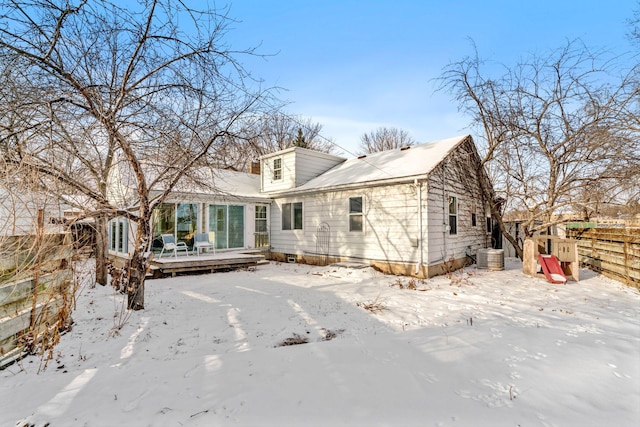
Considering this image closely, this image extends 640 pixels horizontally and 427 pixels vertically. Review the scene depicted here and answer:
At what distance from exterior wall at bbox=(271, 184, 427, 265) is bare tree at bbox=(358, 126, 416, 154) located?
75.4ft

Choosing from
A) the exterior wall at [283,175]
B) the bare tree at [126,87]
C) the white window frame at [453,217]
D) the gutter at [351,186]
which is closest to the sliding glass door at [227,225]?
the gutter at [351,186]

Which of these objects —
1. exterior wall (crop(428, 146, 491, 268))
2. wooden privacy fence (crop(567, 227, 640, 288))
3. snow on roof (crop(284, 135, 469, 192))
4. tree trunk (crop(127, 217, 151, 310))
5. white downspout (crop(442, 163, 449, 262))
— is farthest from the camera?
white downspout (crop(442, 163, 449, 262))

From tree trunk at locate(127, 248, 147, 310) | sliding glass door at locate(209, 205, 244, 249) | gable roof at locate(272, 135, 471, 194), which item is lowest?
tree trunk at locate(127, 248, 147, 310)

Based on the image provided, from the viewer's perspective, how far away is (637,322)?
4691 millimetres

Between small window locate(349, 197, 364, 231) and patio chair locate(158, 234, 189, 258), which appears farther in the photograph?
small window locate(349, 197, 364, 231)

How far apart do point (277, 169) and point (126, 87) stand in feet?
29.6

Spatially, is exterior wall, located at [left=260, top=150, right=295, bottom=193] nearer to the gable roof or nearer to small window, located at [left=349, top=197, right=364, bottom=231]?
the gable roof

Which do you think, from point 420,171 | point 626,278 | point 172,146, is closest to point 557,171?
point 626,278

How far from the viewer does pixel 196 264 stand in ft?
30.0

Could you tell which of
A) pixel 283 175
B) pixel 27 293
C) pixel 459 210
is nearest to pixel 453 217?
pixel 459 210

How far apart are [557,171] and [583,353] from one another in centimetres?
926

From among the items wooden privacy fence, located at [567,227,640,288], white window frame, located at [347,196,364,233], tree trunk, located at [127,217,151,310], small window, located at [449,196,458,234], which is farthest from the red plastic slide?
tree trunk, located at [127,217,151,310]

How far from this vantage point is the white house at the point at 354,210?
877 cm

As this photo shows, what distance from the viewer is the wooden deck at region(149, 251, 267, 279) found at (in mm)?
8812
